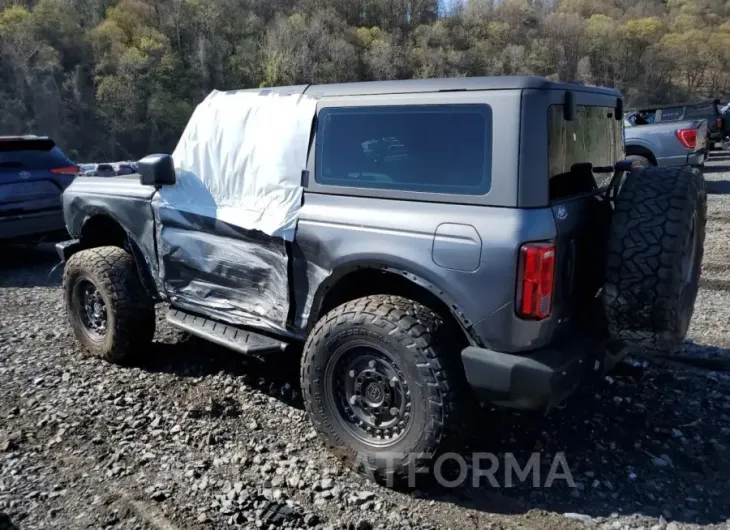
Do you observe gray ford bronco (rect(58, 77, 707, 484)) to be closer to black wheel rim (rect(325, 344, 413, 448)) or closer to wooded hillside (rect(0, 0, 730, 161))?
black wheel rim (rect(325, 344, 413, 448))

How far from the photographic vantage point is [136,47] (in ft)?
122

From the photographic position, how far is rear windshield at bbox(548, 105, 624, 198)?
9.52ft

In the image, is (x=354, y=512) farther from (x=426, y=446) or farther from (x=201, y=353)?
(x=201, y=353)

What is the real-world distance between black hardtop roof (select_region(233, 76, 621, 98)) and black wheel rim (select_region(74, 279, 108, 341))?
221cm

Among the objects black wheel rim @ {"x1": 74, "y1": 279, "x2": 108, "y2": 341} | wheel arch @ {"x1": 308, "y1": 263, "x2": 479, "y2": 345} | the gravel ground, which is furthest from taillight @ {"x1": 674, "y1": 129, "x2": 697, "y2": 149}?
black wheel rim @ {"x1": 74, "y1": 279, "x2": 108, "y2": 341}

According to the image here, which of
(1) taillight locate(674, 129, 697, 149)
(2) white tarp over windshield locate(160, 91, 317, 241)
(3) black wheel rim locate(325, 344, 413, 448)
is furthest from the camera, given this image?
(1) taillight locate(674, 129, 697, 149)

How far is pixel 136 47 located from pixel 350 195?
38.9m

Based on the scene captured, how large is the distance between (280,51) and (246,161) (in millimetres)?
40599

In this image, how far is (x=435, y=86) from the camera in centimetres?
305

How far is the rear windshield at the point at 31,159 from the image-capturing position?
7.40m

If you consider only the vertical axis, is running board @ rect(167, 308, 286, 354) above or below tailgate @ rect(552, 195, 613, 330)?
below

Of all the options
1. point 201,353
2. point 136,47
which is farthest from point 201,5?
point 201,353

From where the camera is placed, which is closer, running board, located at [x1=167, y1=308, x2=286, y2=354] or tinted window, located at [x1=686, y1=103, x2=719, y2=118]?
running board, located at [x1=167, y1=308, x2=286, y2=354]

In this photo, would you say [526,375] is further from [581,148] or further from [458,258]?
[581,148]
